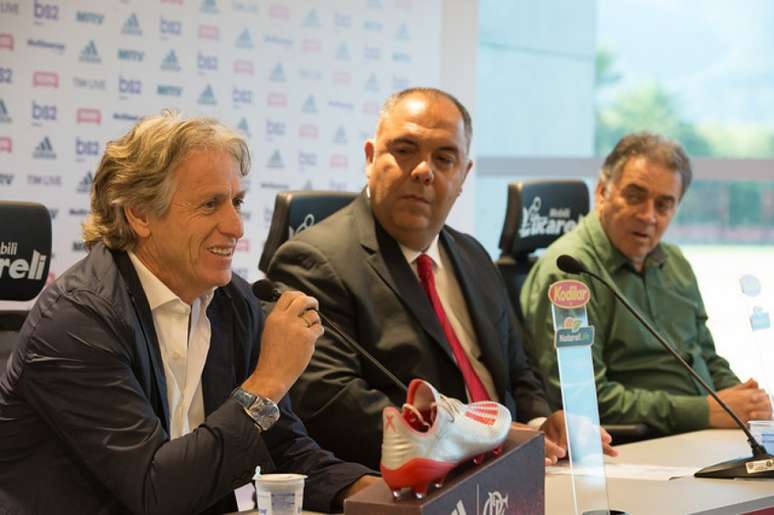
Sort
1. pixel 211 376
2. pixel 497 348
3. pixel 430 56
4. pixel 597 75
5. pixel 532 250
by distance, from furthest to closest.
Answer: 1. pixel 597 75
2. pixel 430 56
3. pixel 532 250
4. pixel 497 348
5. pixel 211 376

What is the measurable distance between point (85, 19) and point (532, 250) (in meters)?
2.10

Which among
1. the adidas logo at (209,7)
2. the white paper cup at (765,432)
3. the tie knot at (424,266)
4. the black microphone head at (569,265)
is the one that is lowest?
the white paper cup at (765,432)

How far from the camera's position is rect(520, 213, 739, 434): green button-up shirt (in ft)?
11.2

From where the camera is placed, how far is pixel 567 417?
2.03 meters

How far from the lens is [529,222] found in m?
4.07

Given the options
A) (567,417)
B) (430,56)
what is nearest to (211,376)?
(567,417)

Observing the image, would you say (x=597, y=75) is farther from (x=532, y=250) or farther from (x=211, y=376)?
(x=211, y=376)

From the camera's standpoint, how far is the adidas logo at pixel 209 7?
5.31m

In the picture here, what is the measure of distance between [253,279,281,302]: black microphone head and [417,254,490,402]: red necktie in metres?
0.75

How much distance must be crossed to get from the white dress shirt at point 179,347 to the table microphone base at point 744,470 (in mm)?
1066

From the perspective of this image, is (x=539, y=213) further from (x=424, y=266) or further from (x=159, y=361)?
(x=159, y=361)

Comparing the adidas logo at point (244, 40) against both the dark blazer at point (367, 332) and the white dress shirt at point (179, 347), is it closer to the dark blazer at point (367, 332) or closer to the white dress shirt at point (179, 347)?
the dark blazer at point (367, 332)

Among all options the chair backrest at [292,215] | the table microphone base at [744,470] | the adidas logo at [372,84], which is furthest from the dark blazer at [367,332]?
the adidas logo at [372,84]

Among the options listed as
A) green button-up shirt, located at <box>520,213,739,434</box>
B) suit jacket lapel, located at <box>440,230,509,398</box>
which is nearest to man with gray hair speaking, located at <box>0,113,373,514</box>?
suit jacket lapel, located at <box>440,230,509,398</box>
